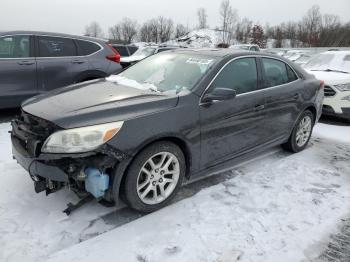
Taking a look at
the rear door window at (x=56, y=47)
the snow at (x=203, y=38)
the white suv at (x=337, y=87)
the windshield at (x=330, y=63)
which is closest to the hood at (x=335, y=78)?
the white suv at (x=337, y=87)

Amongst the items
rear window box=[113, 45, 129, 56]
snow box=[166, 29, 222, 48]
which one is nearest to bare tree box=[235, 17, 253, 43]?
snow box=[166, 29, 222, 48]

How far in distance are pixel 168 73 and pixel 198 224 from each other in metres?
1.79

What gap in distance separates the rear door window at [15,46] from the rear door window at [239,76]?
4246mm

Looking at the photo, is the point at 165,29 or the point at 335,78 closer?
the point at 335,78

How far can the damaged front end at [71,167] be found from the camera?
305 cm

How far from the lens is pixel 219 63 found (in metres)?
4.05

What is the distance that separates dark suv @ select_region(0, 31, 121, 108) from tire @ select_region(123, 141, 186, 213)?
4105 mm

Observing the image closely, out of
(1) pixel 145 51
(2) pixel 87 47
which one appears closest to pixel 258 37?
(1) pixel 145 51

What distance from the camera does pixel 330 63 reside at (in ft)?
29.9

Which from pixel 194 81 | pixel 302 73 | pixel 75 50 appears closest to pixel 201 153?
pixel 194 81

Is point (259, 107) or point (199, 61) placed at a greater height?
point (199, 61)

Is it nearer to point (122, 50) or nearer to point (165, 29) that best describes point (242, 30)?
point (165, 29)

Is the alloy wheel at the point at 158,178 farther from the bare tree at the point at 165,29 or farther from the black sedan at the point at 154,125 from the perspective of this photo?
the bare tree at the point at 165,29

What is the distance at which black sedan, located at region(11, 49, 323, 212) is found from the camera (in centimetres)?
307
